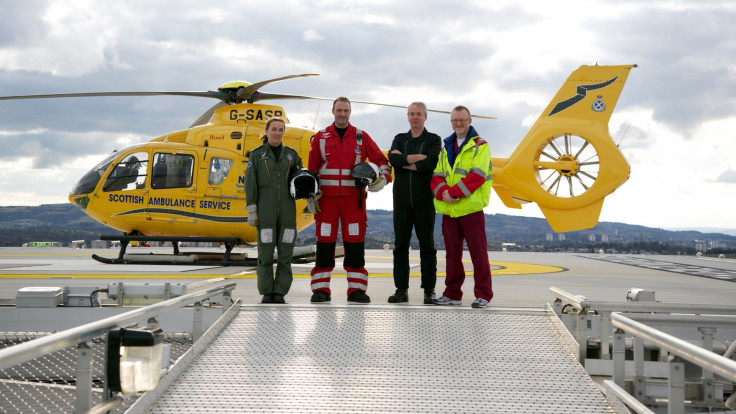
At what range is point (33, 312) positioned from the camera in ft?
19.1

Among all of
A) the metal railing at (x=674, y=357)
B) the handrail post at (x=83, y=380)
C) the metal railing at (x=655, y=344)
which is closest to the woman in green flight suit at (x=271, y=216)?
the metal railing at (x=655, y=344)

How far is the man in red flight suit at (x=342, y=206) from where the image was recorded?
5.79 meters

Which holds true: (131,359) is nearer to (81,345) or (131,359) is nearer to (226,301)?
(81,345)

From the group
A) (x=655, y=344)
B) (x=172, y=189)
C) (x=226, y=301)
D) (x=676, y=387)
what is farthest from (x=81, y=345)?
(x=172, y=189)

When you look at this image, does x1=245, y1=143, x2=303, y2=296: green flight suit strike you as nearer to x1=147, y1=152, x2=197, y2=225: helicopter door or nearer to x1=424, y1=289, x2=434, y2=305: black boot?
x1=424, y1=289, x2=434, y2=305: black boot

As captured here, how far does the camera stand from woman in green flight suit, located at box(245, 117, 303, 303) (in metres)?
5.74

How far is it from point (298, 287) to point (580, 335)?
15.1 feet

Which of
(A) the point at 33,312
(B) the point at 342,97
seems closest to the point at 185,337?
(A) the point at 33,312

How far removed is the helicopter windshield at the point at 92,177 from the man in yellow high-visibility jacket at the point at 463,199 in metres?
9.01

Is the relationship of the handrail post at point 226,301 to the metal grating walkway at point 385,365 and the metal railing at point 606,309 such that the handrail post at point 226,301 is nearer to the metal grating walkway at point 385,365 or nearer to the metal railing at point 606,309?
the metal grating walkway at point 385,365

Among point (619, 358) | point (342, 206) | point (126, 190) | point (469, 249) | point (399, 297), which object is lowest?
point (619, 358)

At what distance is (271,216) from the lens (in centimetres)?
575

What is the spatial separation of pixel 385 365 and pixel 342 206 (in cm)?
216

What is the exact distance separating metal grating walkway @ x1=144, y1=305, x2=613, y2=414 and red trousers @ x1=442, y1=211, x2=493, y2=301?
0.52 metres
